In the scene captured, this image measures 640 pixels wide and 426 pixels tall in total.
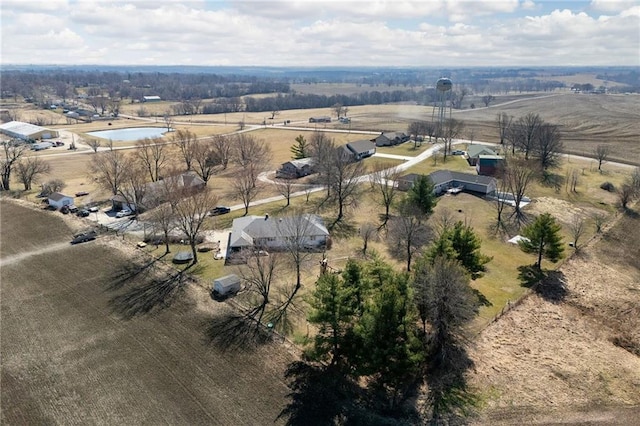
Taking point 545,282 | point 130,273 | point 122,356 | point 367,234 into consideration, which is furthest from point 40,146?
point 545,282

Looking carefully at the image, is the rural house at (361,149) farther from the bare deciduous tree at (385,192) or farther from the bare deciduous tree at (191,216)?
the bare deciduous tree at (191,216)

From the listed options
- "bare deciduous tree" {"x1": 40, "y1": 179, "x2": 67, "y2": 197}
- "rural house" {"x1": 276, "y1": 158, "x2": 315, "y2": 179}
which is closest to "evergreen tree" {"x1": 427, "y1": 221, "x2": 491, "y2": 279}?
"rural house" {"x1": 276, "y1": 158, "x2": 315, "y2": 179}

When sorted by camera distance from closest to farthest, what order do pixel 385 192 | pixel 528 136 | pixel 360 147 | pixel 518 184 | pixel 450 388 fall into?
pixel 450 388, pixel 518 184, pixel 385 192, pixel 528 136, pixel 360 147

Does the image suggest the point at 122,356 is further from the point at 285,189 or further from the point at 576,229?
the point at 576,229

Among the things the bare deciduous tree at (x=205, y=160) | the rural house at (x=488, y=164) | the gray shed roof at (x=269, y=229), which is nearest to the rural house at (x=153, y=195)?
the bare deciduous tree at (x=205, y=160)

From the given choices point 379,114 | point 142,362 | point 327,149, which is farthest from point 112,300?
point 379,114

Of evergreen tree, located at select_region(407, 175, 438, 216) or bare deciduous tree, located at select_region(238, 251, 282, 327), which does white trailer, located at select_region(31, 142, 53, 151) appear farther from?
evergreen tree, located at select_region(407, 175, 438, 216)
